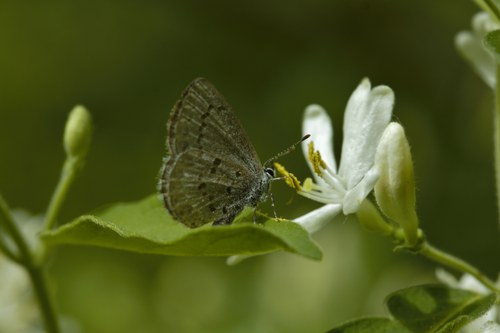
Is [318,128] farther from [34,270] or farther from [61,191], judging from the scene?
[34,270]

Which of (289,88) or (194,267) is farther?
(289,88)

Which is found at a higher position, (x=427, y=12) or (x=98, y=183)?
(x=427, y=12)

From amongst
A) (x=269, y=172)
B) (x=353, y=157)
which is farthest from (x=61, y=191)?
(x=353, y=157)

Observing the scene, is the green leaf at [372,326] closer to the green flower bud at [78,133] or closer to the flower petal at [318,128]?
the flower petal at [318,128]

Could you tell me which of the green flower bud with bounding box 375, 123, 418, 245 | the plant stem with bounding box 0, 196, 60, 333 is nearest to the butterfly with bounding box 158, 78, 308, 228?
the plant stem with bounding box 0, 196, 60, 333

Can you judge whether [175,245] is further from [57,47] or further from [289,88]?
[57,47]

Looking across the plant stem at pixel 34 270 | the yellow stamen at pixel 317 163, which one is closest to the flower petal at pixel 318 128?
the yellow stamen at pixel 317 163

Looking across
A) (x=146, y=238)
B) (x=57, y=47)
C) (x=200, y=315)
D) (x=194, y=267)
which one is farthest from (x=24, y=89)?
(x=146, y=238)
